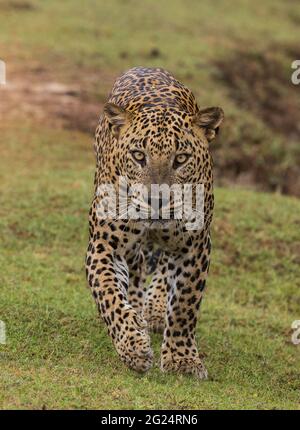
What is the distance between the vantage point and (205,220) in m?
7.93

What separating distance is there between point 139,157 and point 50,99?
1076 centimetres

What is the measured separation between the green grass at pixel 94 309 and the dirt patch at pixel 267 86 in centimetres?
566

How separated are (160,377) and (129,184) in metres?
1.41

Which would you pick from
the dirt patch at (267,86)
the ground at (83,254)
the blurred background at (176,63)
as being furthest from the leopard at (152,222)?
the dirt patch at (267,86)

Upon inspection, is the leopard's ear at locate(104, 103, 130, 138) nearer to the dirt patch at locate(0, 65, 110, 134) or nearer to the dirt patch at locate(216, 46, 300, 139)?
the dirt patch at locate(0, 65, 110, 134)

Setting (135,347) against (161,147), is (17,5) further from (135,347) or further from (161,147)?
(135,347)

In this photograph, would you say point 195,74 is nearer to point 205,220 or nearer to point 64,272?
point 64,272

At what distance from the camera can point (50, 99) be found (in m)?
18.0

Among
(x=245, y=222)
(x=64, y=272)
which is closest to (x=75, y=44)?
(x=245, y=222)

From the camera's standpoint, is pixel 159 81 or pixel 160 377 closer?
pixel 160 377

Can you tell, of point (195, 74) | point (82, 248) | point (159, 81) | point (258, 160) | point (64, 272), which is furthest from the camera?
point (195, 74)

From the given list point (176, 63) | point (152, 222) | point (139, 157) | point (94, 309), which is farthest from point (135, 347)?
point (176, 63)

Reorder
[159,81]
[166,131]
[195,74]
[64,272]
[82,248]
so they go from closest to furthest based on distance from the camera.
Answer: [166,131], [159,81], [64,272], [82,248], [195,74]

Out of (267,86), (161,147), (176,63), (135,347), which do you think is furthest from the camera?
(267,86)
